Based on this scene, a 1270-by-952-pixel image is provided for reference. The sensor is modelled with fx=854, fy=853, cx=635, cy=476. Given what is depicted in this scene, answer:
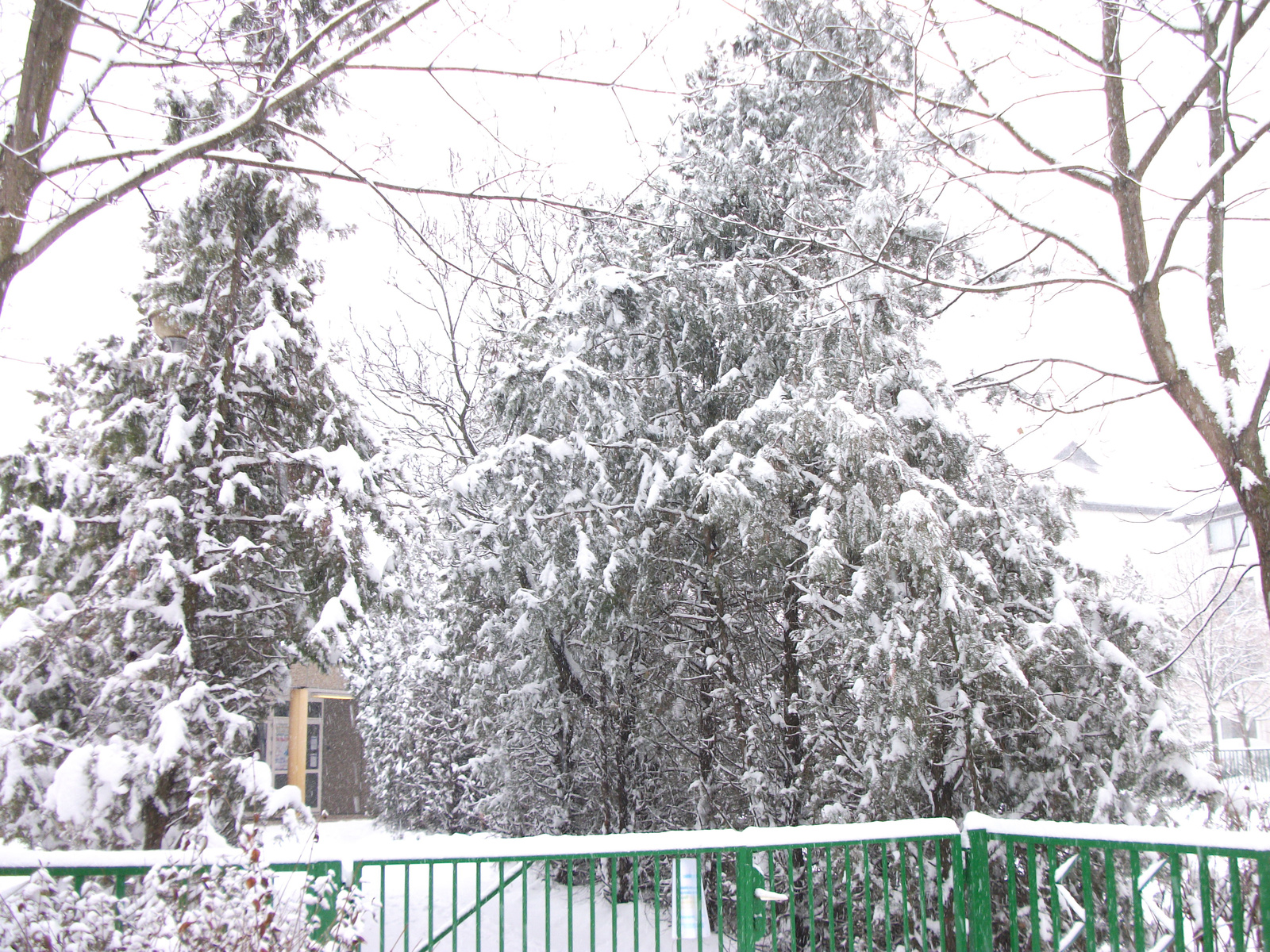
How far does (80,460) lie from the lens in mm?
7500

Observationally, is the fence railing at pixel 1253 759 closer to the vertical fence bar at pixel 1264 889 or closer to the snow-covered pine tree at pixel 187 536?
the vertical fence bar at pixel 1264 889

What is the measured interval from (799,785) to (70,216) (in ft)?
22.2

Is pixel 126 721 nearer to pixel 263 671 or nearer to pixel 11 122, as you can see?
pixel 263 671

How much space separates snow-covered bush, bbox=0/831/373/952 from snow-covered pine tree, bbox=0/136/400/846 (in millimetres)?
3771

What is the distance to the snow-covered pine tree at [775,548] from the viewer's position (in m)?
6.05

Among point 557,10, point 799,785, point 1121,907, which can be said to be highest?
point 557,10

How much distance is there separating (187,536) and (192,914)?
5353 mm

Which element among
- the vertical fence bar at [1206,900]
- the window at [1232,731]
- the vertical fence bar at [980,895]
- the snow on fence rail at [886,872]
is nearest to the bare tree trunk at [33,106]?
the snow on fence rail at [886,872]

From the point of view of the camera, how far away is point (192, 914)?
2559 millimetres

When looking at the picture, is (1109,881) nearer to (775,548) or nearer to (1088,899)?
(1088,899)

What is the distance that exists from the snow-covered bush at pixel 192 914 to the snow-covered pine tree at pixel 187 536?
12.4ft

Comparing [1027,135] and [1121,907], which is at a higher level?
[1027,135]

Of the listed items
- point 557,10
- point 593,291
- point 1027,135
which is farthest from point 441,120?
point 593,291

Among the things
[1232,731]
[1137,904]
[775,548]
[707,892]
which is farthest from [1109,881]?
[1232,731]
